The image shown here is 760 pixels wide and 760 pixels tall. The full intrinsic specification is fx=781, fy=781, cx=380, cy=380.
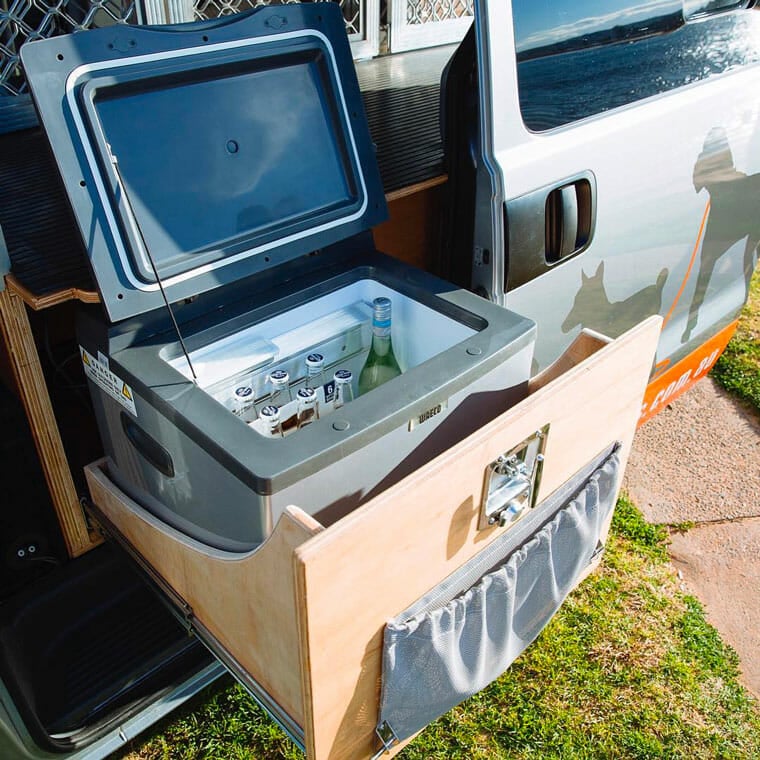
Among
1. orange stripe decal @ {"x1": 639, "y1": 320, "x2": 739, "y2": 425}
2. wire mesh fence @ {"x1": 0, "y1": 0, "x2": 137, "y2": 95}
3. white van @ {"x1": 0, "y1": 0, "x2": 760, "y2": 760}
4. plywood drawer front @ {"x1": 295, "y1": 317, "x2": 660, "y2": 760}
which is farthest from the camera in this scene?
orange stripe decal @ {"x1": 639, "y1": 320, "x2": 739, "y2": 425}

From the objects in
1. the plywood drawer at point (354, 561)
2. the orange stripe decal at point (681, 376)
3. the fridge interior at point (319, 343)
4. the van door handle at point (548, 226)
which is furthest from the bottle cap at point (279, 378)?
the orange stripe decal at point (681, 376)

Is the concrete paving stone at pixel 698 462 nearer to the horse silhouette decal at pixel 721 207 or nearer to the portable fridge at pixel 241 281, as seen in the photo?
the horse silhouette decal at pixel 721 207

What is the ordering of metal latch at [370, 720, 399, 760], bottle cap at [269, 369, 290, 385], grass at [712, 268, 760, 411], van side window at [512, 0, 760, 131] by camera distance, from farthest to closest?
grass at [712, 268, 760, 411] → van side window at [512, 0, 760, 131] → bottle cap at [269, 369, 290, 385] → metal latch at [370, 720, 399, 760]

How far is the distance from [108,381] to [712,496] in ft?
6.57

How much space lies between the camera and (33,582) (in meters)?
1.61

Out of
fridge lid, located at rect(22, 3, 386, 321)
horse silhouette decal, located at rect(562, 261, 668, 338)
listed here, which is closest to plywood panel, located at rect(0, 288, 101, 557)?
fridge lid, located at rect(22, 3, 386, 321)

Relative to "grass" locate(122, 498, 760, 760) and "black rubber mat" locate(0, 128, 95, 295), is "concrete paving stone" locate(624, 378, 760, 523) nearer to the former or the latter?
"grass" locate(122, 498, 760, 760)

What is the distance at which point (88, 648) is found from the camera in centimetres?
160

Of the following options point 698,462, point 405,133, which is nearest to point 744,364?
point 698,462

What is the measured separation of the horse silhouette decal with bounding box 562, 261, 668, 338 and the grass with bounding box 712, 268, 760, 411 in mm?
1081

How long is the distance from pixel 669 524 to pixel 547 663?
2.38 feet

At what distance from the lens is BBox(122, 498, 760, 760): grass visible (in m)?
1.77

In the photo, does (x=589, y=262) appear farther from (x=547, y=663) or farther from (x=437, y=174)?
(x=547, y=663)

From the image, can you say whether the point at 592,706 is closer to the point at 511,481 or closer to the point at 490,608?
the point at 490,608
